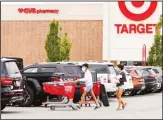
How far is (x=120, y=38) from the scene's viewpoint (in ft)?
266

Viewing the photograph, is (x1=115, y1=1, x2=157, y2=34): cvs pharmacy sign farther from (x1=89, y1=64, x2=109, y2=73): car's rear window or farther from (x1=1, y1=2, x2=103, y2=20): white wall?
(x1=89, y1=64, x2=109, y2=73): car's rear window

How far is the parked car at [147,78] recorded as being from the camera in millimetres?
34938

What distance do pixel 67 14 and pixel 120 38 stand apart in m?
8.52

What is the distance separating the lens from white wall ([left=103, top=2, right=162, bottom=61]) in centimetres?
8019

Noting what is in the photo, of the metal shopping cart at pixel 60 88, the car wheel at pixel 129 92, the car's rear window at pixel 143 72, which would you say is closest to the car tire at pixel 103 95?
the metal shopping cart at pixel 60 88

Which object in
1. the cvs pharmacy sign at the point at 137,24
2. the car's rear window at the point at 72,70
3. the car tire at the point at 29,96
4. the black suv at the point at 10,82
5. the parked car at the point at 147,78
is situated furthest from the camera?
the cvs pharmacy sign at the point at 137,24

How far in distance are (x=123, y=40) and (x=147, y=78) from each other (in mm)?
45715

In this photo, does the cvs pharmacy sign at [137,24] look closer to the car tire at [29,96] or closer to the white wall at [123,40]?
the white wall at [123,40]

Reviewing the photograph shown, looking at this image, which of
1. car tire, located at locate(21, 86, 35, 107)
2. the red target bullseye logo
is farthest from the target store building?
car tire, located at locate(21, 86, 35, 107)

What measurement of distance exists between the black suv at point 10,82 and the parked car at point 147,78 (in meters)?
14.8

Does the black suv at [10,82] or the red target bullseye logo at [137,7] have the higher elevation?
the red target bullseye logo at [137,7]

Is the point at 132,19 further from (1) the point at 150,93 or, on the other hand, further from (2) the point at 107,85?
(2) the point at 107,85

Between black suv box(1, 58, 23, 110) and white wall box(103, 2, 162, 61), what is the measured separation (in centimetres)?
5988

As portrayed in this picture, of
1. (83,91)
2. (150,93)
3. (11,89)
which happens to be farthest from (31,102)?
(150,93)
